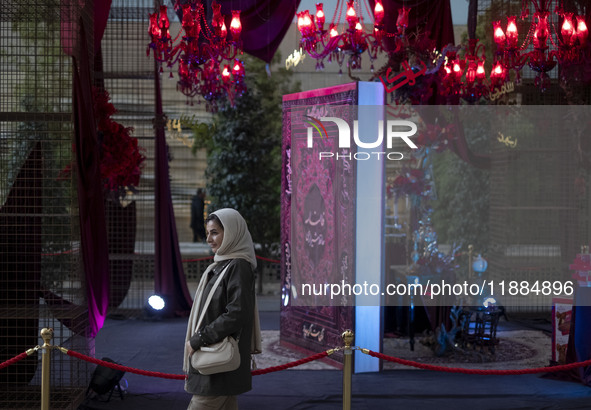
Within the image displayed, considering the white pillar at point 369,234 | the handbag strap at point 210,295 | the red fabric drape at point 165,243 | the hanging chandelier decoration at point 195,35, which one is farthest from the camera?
the red fabric drape at point 165,243

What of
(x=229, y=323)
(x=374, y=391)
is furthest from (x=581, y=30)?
(x=229, y=323)

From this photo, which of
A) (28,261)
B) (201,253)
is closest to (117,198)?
(28,261)

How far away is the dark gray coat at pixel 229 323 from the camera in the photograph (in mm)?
3338

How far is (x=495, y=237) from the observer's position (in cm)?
1043

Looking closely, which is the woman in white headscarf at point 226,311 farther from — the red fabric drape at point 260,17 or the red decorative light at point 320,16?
the red fabric drape at point 260,17

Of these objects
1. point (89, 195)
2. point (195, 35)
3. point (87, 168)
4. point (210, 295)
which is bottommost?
point (210, 295)

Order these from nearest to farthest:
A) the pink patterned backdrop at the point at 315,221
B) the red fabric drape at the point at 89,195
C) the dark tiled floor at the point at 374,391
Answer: the red fabric drape at the point at 89,195, the dark tiled floor at the point at 374,391, the pink patterned backdrop at the point at 315,221

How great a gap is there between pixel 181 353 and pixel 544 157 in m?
5.60

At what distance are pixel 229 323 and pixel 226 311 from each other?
0.48 feet

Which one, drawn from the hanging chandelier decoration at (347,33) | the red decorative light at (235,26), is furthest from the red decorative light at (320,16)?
the red decorative light at (235,26)

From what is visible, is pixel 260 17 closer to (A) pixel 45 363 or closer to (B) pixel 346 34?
(B) pixel 346 34

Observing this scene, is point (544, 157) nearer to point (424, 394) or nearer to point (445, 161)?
point (445, 161)

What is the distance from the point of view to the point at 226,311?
3.46m

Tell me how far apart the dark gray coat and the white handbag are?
3cm
